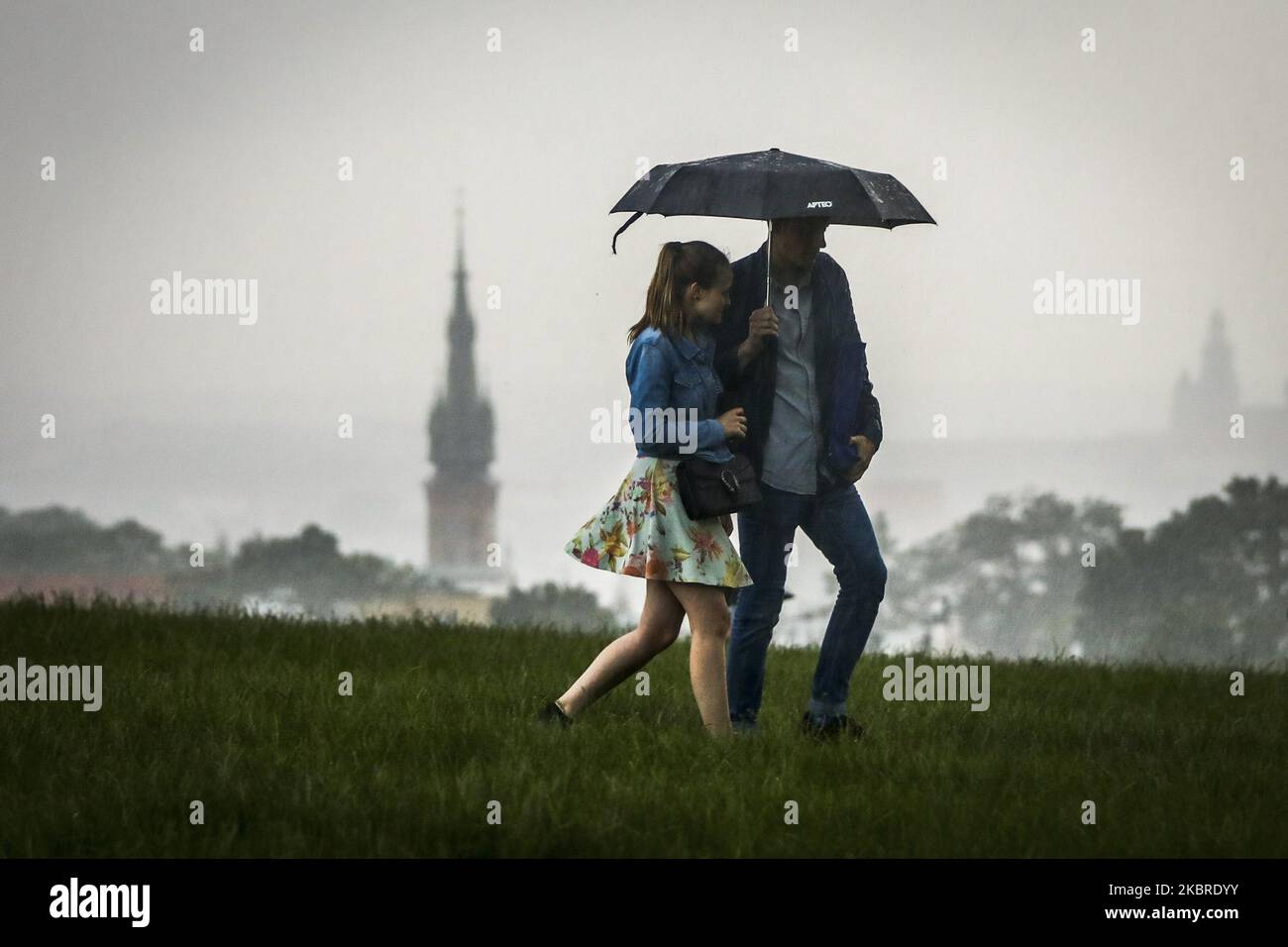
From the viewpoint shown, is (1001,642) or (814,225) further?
(1001,642)

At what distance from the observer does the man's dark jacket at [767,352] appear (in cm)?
639

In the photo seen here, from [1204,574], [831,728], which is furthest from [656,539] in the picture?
[1204,574]

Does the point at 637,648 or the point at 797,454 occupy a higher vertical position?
the point at 797,454

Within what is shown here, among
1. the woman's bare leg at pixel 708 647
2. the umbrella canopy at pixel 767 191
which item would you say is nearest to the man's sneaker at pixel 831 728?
the woman's bare leg at pixel 708 647

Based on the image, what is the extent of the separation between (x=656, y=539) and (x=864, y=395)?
1.23 meters

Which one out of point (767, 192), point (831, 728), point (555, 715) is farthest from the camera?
point (831, 728)

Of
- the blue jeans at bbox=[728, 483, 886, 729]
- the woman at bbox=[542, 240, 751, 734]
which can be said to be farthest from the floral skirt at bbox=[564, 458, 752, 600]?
the blue jeans at bbox=[728, 483, 886, 729]

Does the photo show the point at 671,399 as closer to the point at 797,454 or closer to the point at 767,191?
the point at 797,454

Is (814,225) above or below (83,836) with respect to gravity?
above

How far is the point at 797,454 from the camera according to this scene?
6469 millimetres

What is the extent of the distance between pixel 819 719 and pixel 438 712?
1.76 meters
